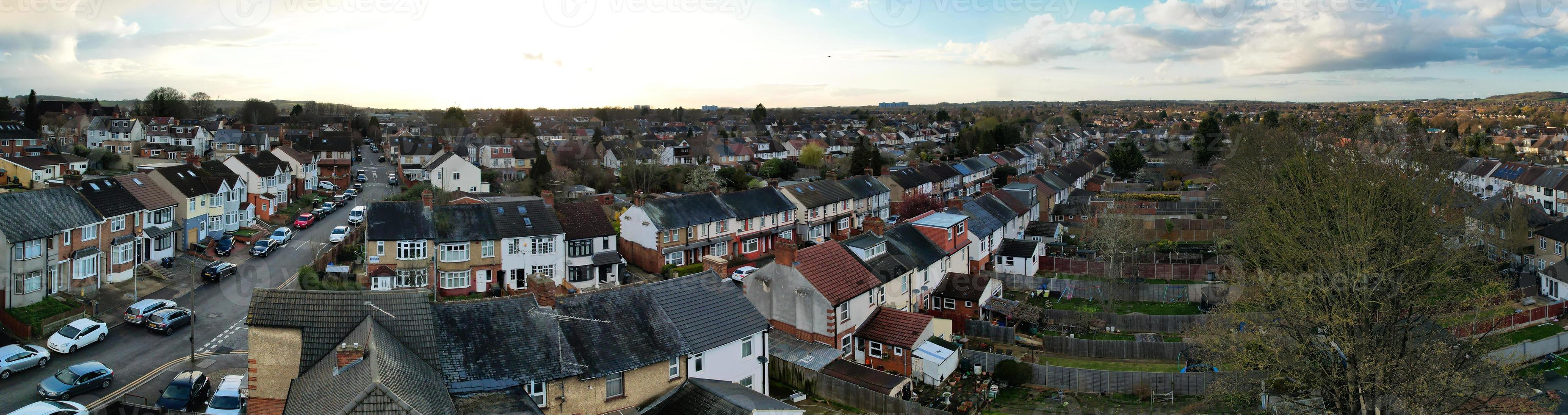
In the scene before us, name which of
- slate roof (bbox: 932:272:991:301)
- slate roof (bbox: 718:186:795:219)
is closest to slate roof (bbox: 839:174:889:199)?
slate roof (bbox: 718:186:795:219)

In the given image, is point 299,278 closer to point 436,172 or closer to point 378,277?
point 378,277

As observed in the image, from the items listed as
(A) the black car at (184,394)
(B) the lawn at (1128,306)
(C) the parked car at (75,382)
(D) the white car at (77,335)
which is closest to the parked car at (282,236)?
(D) the white car at (77,335)

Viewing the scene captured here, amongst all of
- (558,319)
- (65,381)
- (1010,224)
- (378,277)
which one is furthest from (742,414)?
(1010,224)

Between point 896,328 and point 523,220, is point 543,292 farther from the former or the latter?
point 523,220

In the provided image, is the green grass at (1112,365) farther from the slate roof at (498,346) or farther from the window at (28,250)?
the window at (28,250)

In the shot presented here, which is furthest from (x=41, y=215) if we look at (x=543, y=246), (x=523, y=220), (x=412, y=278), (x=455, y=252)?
(x=543, y=246)

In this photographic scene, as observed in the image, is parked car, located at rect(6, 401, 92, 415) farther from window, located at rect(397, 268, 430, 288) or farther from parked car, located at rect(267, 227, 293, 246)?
parked car, located at rect(267, 227, 293, 246)
